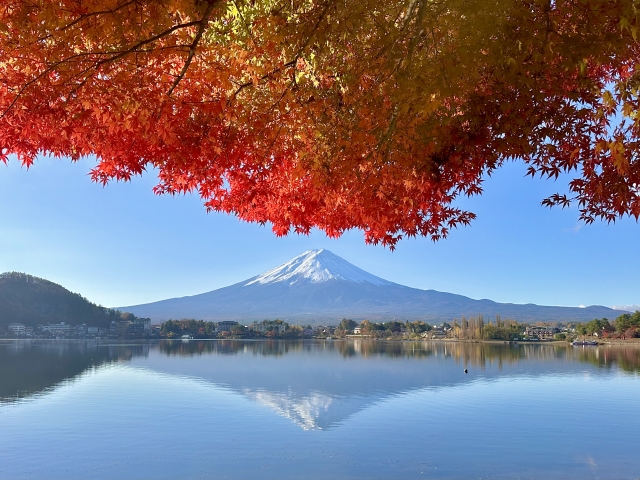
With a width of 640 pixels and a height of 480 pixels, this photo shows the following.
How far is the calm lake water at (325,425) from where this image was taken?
56.8 feet

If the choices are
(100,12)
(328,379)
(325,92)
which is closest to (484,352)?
(328,379)

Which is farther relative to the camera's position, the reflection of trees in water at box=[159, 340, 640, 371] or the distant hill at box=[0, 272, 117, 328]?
the distant hill at box=[0, 272, 117, 328]

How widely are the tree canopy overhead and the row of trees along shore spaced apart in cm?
8706

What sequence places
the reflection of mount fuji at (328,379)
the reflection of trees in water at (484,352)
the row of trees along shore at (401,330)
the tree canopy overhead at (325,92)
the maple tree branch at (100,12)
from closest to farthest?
the maple tree branch at (100,12)
the tree canopy overhead at (325,92)
the reflection of mount fuji at (328,379)
the reflection of trees in water at (484,352)
the row of trees along shore at (401,330)

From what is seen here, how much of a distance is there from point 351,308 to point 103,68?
152 m

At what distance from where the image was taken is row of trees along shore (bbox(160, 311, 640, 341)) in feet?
306

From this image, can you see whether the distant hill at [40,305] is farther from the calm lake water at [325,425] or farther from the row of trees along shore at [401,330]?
the calm lake water at [325,425]

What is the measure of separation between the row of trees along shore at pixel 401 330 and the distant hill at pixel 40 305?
15997mm

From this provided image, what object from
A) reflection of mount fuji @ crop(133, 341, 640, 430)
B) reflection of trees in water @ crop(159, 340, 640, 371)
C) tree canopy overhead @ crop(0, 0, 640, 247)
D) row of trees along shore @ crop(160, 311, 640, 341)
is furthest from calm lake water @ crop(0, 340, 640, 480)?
row of trees along shore @ crop(160, 311, 640, 341)

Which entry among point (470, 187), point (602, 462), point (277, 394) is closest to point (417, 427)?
point (602, 462)

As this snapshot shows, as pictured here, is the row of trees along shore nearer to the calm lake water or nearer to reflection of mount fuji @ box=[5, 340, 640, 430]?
reflection of mount fuji @ box=[5, 340, 640, 430]

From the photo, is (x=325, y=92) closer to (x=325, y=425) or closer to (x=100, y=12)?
(x=100, y=12)

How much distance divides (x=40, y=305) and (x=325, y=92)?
10848 cm

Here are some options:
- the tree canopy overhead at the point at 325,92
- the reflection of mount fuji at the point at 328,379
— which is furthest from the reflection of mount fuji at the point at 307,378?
the tree canopy overhead at the point at 325,92
